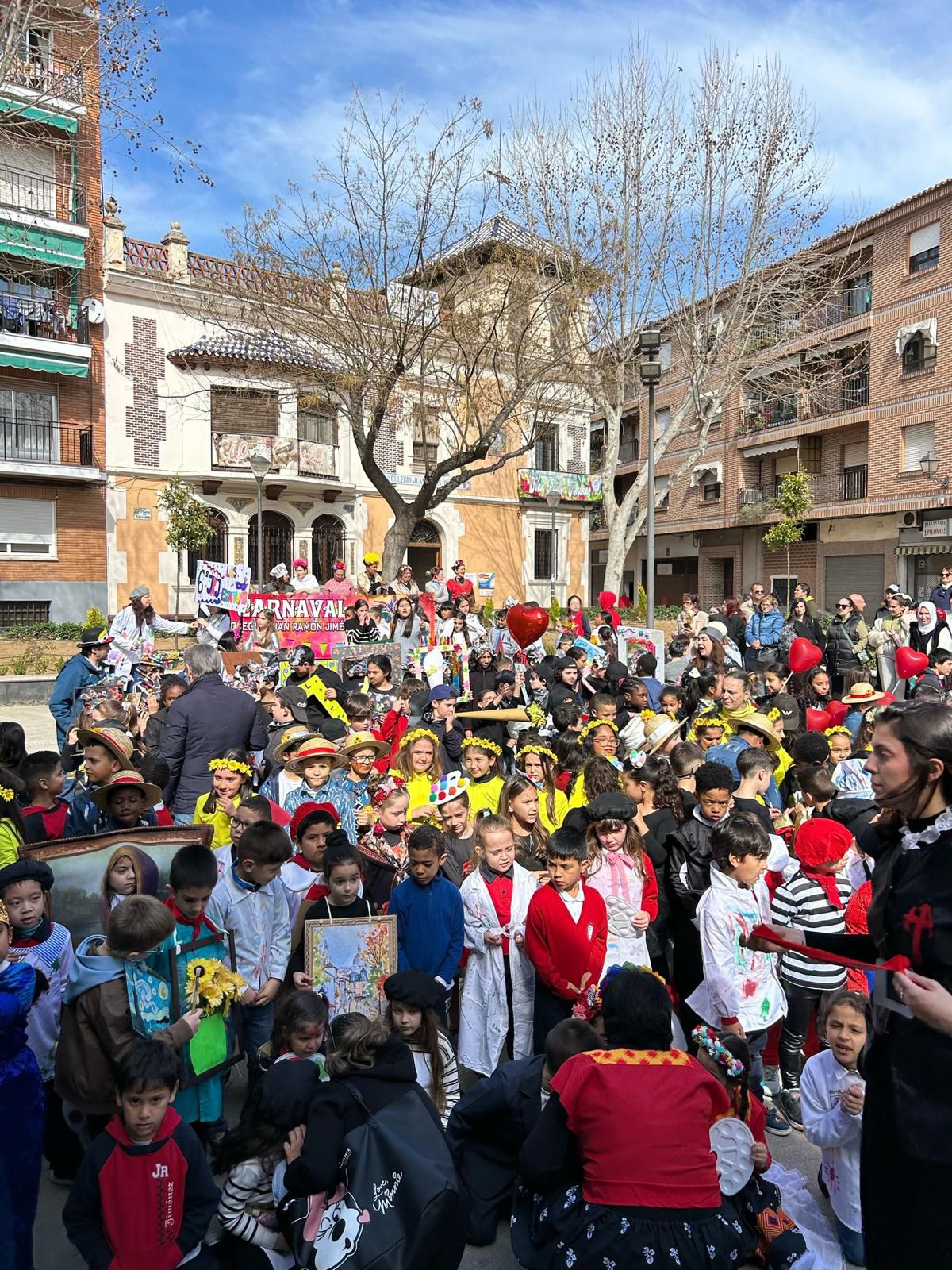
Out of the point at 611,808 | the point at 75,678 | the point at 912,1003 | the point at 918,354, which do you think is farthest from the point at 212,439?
the point at 912,1003

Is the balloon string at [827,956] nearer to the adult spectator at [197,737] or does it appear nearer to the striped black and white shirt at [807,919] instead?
the striped black and white shirt at [807,919]

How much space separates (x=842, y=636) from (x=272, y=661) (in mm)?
7378

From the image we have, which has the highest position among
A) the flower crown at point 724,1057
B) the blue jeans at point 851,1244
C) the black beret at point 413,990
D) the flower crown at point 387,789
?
the flower crown at point 387,789

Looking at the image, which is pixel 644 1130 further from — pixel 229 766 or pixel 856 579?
pixel 856 579

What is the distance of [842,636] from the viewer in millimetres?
11531

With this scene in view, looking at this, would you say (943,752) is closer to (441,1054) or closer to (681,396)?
(441,1054)

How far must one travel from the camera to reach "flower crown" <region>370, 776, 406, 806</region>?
4.74 metres

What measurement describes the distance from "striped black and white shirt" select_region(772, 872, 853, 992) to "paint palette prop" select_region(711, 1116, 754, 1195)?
4.09 ft

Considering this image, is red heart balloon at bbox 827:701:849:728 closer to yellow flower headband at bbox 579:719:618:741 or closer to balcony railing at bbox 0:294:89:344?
yellow flower headband at bbox 579:719:618:741

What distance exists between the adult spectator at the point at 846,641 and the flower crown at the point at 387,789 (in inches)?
319

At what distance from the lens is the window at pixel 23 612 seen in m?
22.9

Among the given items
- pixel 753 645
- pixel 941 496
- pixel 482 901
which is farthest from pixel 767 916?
pixel 941 496

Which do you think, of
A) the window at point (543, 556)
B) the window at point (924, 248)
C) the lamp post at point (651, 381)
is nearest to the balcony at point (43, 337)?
the window at point (543, 556)

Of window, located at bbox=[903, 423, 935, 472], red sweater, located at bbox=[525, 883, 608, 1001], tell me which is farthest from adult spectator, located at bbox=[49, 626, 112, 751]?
window, located at bbox=[903, 423, 935, 472]
